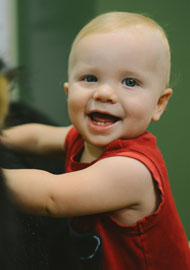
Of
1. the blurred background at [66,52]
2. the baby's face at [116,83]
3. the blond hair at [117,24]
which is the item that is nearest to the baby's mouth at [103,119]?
the baby's face at [116,83]

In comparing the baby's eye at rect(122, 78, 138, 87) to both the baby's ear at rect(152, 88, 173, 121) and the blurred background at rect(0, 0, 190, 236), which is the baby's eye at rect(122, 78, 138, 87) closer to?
the baby's ear at rect(152, 88, 173, 121)

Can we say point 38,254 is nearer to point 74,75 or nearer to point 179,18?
point 74,75

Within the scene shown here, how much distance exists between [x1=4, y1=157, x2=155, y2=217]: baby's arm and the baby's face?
72 mm

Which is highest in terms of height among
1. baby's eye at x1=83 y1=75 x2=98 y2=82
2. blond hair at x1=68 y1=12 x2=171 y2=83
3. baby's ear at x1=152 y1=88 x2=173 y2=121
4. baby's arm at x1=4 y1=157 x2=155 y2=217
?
blond hair at x1=68 y1=12 x2=171 y2=83

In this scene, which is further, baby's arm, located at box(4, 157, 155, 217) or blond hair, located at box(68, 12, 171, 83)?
blond hair, located at box(68, 12, 171, 83)

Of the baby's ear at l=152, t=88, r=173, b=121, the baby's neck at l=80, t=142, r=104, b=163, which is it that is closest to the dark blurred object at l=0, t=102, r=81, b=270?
the baby's neck at l=80, t=142, r=104, b=163

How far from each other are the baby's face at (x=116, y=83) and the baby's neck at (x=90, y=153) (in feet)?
0.15

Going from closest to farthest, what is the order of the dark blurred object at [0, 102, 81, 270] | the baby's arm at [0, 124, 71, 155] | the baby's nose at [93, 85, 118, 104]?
the dark blurred object at [0, 102, 81, 270] < the baby's nose at [93, 85, 118, 104] < the baby's arm at [0, 124, 71, 155]

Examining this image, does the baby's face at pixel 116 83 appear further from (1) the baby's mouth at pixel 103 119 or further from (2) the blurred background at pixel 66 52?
(2) the blurred background at pixel 66 52

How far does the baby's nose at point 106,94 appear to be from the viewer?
54 centimetres

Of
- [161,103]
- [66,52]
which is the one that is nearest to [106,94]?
[161,103]

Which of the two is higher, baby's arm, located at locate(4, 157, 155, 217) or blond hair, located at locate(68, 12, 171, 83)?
blond hair, located at locate(68, 12, 171, 83)

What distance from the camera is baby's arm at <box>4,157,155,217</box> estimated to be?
46 cm

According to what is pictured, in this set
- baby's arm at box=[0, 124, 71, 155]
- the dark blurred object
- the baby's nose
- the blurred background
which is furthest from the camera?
the blurred background
